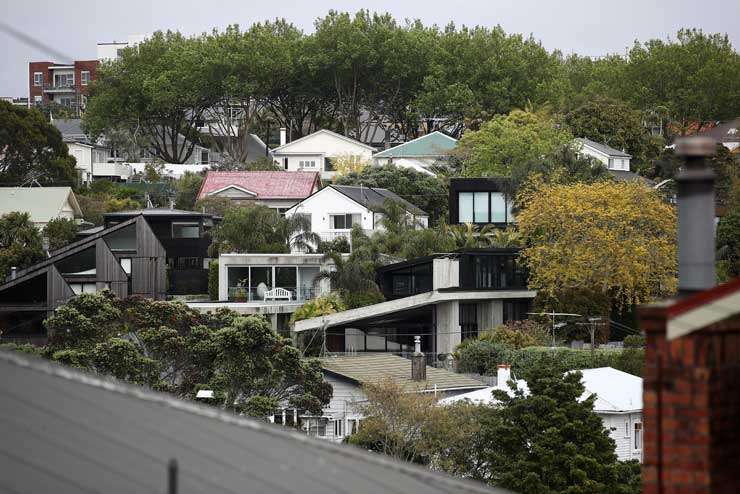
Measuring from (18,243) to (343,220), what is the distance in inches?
575

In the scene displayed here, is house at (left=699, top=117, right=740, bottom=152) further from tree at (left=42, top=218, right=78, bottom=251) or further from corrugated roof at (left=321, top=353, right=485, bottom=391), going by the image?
tree at (left=42, top=218, right=78, bottom=251)

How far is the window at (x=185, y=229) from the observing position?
70812 mm

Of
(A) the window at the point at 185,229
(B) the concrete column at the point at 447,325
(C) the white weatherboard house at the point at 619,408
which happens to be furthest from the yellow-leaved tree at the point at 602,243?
(A) the window at the point at 185,229

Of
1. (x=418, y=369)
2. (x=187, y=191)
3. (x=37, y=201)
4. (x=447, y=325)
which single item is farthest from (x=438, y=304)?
(x=187, y=191)

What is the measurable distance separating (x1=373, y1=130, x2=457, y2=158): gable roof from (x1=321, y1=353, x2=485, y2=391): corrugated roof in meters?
54.7

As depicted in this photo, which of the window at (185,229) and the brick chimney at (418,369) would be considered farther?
the window at (185,229)

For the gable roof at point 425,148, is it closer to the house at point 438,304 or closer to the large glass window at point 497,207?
the large glass window at point 497,207

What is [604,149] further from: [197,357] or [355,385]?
[197,357]

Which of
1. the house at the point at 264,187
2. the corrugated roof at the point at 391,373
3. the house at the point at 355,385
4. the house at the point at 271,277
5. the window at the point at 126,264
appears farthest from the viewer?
the house at the point at 264,187

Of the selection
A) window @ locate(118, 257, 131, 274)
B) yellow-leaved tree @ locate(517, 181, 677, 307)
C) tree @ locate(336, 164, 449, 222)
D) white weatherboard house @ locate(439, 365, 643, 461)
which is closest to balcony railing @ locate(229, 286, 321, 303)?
window @ locate(118, 257, 131, 274)

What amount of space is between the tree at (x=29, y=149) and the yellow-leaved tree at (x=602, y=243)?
52125mm

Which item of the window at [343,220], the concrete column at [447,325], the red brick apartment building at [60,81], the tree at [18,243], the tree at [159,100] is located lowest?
the concrete column at [447,325]

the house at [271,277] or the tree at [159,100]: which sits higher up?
the tree at [159,100]

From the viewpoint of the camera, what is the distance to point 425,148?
103 m
